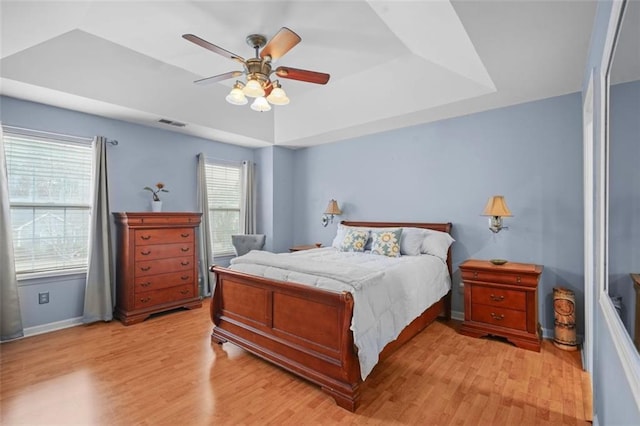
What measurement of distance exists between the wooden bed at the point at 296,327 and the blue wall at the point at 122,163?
194cm

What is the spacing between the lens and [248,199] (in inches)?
218

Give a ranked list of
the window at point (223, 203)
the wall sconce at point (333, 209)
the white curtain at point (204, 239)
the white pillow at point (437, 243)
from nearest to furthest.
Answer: the white pillow at point (437, 243) → the white curtain at point (204, 239) → the wall sconce at point (333, 209) → the window at point (223, 203)

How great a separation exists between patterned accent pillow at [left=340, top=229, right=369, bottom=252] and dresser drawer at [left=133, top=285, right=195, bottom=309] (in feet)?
7.18

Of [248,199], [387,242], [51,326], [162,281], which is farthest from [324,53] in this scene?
[51,326]

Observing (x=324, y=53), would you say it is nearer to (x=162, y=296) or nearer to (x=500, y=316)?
(x=500, y=316)

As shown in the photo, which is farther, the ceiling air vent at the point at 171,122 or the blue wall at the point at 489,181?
the ceiling air vent at the point at 171,122

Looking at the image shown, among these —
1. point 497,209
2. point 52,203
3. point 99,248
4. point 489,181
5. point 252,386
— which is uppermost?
point 489,181

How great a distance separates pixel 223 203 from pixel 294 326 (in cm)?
335

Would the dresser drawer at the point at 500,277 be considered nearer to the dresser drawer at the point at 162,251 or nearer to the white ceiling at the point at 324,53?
the white ceiling at the point at 324,53

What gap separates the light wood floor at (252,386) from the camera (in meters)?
2.02

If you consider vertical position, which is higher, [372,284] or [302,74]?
[302,74]

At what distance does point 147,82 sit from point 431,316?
4.15 m

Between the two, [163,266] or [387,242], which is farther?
[163,266]

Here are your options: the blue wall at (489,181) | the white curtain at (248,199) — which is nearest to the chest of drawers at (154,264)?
the white curtain at (248,199)
